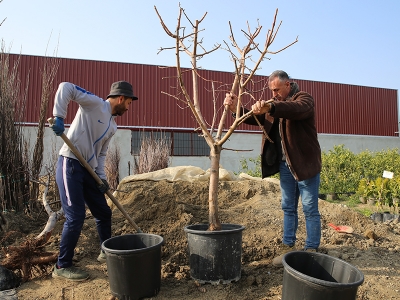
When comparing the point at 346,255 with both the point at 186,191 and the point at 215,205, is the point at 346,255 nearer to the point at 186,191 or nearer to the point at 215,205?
the point at 215,205

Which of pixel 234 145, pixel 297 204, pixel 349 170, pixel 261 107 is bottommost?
pixel 349 170

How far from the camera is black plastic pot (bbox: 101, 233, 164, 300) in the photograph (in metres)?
2.32

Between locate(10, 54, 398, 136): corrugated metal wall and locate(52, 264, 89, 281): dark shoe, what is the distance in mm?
7742

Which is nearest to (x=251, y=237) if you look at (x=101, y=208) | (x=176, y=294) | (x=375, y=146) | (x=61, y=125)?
(x=176, y=294)

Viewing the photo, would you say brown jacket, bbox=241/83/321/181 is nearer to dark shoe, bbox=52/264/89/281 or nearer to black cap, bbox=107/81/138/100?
black cap, bbox=107/81/138/100

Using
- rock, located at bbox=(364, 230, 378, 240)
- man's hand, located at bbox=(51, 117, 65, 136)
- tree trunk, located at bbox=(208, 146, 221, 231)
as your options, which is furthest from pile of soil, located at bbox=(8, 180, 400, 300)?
man's hand, located at bbox=(51, 117, 65, 136)

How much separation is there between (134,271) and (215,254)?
0.61 m

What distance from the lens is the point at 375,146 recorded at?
17516mm

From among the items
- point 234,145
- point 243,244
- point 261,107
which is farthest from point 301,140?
point 234,145

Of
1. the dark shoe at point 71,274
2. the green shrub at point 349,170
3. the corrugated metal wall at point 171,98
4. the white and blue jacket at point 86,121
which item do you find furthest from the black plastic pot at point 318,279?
the corrugated metal wall at point 171,98

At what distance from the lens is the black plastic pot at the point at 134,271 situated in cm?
232

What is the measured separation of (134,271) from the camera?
2.33m

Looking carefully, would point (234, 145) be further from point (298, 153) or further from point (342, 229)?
point (298, 153)

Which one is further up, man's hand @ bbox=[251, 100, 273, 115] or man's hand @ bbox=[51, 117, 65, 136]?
man's hand @ bbox=[251, 100, 273, 115]
